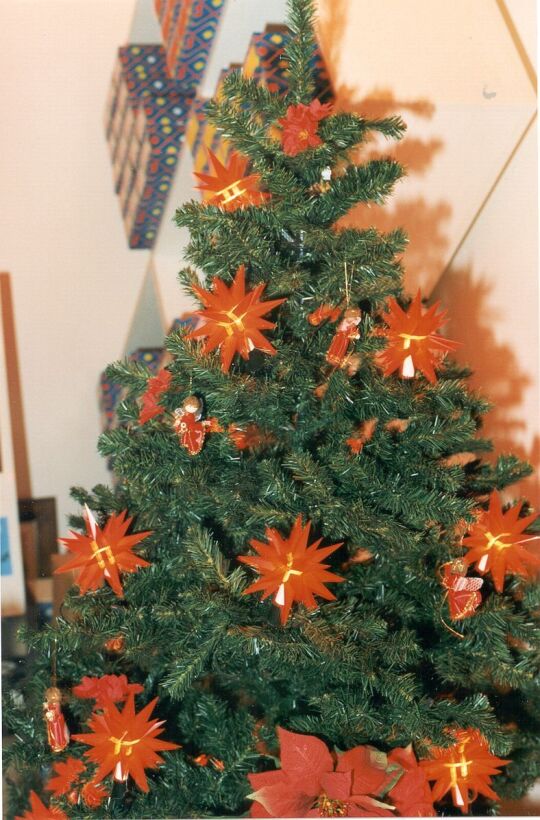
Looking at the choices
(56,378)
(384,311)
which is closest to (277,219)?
(384,311)

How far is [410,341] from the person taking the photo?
2.60 ft

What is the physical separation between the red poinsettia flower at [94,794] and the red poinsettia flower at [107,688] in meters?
0.08

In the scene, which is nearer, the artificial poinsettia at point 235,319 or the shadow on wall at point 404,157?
the artificial poinsettia at point 235,319

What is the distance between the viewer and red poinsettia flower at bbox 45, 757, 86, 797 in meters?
0.86

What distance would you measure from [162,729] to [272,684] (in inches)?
5.3

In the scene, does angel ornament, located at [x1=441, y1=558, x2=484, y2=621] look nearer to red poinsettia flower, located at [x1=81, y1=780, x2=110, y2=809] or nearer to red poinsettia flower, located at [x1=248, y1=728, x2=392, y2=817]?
red poinsettia flower, located at [x1=248, y1=728, x2=392, y2=817]

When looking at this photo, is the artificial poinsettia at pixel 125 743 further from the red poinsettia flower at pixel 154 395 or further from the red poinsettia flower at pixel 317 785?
the red poinsettia flower at pixel 154 395

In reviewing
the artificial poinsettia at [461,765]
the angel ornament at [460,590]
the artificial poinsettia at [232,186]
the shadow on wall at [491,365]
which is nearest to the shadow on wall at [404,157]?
the shadow on wall at [491,365]

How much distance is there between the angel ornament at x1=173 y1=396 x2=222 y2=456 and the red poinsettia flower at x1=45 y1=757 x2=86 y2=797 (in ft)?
1.26

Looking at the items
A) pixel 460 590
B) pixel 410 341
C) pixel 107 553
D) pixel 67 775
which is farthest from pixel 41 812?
pixel 410 341

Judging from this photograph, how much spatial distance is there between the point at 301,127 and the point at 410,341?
0.24m

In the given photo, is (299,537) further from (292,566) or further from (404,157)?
(404,157)

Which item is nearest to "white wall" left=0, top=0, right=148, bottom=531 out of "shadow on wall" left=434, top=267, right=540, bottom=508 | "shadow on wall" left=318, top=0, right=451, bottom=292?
"shadow on wall" left=318, top=0, right=451, bottom=292

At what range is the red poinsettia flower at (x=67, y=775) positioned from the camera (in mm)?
863
